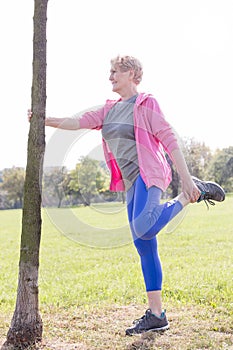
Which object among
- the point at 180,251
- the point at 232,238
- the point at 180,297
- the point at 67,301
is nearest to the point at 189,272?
the point at 180,297

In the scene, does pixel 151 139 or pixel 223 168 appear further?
pixel 223 168

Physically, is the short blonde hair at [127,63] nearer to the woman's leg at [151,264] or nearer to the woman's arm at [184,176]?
the woman's arm at [184,176]

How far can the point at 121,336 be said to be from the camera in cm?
406

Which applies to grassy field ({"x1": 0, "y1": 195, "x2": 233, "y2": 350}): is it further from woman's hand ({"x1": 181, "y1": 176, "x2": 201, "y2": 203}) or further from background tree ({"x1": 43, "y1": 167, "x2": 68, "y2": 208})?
woman's hand ({"x1": 181, "y1": 176, "x2": 201, "y2": 203})

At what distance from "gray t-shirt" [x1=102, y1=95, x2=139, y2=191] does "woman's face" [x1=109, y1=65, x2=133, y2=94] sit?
112 millimetres

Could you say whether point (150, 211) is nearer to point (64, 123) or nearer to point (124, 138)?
point (124, 138)

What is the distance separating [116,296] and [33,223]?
6.78 feet

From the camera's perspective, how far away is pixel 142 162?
393 cm

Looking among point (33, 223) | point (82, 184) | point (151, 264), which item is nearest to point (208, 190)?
point (151, 264)

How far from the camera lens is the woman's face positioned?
409 cm

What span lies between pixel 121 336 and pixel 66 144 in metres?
1.65

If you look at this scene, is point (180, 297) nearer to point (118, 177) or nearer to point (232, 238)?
point (118, 177)

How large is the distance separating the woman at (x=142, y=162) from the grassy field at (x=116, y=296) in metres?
0.29

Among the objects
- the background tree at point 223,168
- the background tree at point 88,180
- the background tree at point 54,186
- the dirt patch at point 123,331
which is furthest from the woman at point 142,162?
the background tree at point 223,168
